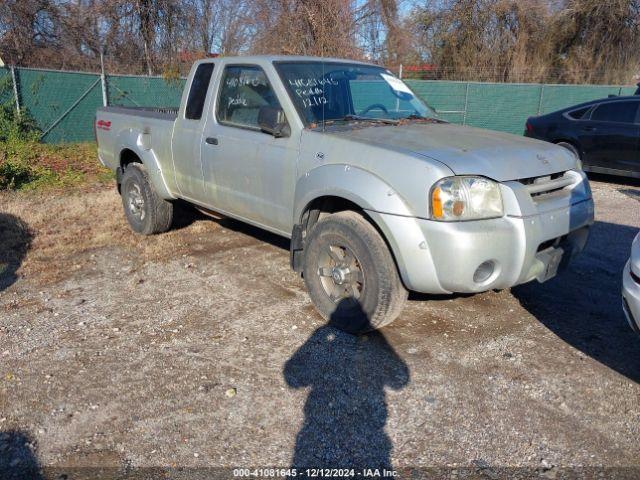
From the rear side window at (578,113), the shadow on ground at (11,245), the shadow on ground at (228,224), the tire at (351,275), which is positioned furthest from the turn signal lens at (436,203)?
the rear side window at (578,113)

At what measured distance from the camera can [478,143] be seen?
3.91 m

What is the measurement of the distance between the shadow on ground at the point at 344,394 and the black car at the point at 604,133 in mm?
7570

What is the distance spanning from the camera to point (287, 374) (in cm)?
357

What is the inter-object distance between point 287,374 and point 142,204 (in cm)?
343

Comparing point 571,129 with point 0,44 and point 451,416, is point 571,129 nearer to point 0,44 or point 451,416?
point 451,416

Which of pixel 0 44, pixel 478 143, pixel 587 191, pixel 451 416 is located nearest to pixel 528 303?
pixel 587 191

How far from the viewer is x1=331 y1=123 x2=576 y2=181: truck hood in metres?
3.55

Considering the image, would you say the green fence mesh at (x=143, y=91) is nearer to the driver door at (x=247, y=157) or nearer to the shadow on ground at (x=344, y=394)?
the driver door at (x=247, y=157)

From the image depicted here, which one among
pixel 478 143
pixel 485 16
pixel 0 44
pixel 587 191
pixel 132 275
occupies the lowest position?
pixel 132 275

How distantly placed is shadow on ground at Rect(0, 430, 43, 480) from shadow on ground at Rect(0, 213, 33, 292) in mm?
2362

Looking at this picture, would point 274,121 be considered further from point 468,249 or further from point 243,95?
point 468,249

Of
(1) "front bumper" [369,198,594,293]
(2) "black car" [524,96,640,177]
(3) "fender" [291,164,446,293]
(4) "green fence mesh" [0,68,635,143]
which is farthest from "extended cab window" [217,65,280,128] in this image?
(2) "black car" [524,96,640,177]

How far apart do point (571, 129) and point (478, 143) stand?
7.50 metres

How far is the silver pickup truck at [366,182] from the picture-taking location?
3484 mm
